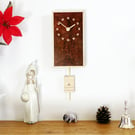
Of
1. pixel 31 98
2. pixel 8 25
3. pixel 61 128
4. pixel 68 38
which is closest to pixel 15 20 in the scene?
pixel 8 25

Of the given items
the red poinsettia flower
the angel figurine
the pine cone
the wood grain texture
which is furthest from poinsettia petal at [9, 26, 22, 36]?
the pine cone

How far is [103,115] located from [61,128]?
0.24 m

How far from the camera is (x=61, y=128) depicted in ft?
4.38

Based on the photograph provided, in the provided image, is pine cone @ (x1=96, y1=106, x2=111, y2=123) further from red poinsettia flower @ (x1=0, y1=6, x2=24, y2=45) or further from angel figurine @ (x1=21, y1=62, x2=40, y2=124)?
red poinsettia flower @ (x1=0, y1=6, x2=24, y2=45)

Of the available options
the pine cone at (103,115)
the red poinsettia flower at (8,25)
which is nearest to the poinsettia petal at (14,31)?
the red poinsettia flower at (8,25)

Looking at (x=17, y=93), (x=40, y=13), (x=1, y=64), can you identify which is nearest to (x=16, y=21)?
(x=40, y=13)

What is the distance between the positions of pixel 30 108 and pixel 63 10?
56cm

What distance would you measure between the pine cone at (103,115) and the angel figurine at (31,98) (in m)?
0.33

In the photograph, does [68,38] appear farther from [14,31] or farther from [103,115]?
[103,115]

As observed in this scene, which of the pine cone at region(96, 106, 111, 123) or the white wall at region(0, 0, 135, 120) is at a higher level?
the white wall at region(0, 0, 135, 120)

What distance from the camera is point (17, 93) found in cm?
151

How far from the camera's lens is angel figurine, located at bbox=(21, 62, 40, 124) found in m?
1.39

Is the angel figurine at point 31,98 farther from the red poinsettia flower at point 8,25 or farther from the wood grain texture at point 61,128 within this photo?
the red poinsettia flower at point 8,25

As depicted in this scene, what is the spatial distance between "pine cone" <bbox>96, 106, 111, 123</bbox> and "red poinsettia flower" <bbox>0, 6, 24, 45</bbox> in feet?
1.97
